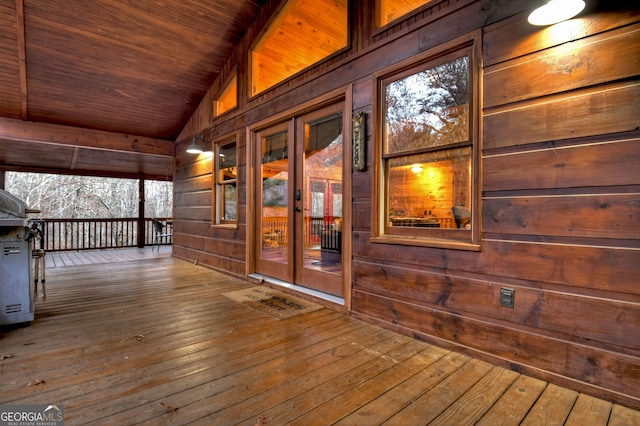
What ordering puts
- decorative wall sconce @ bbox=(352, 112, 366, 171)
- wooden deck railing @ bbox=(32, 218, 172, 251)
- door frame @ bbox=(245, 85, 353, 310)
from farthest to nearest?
wooden deck railing @ bbox=(32, 218, 172, 251) < door frame @ bbox=(245, 85, 353, 310) < decorative wall sconce @ bbox=(352, 112, 366, 171)

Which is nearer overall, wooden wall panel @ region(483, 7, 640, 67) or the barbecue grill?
wooden wall panel @ region(483, 7, 640, 67)

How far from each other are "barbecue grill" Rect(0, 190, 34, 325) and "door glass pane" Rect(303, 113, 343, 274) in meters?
2.45

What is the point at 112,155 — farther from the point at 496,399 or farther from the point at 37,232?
the point at 496,399

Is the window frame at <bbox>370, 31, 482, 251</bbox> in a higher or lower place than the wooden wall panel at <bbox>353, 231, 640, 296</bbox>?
higher

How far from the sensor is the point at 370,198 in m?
2.68

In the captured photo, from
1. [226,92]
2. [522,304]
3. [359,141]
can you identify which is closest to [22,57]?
[226,92]

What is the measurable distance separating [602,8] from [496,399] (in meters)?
2.11

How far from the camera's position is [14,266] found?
2498mm

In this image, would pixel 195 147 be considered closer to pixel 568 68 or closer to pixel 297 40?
pixel 297 40

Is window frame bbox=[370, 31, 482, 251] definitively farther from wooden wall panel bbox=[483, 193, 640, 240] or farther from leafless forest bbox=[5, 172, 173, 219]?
leafless forest bbox=[5, 172, 173, 219]

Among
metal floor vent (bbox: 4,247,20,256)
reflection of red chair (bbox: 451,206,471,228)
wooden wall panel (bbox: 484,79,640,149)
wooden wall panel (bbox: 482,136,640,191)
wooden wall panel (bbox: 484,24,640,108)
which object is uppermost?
wooden wall panel (bbox: 484,24,640,108)

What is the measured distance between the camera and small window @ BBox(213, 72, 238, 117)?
4.79m

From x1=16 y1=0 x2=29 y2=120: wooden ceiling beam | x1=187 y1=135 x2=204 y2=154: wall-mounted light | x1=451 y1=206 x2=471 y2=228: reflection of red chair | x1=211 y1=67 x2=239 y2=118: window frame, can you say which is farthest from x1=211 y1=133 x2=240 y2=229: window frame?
x1=451 y1=206 x2=471 y2=228: reflection of red chair

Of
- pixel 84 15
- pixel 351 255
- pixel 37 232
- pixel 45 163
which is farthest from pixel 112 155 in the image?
pixel 351 255
